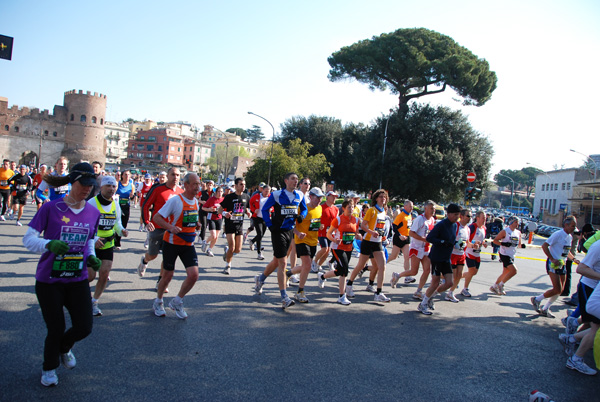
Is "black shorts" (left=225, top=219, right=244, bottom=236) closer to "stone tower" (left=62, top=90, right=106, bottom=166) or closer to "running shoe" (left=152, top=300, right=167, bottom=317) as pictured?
"running shoe" (left=152, top=300, right=167, bottom=317)

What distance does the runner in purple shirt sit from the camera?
3375 mm

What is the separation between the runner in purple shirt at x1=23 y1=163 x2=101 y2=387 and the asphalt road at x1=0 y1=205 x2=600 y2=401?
396 mm

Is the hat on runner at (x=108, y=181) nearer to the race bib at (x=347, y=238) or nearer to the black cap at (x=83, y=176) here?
the black cap at (x=83, y=176)

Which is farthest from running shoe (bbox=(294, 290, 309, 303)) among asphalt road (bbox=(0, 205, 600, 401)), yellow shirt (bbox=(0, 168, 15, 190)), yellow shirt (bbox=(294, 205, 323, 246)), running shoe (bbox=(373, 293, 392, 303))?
yellow shirt (bbox=(0, 168, 15, 190))

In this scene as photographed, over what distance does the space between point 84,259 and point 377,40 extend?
4189 cm

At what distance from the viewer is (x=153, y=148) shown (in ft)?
378

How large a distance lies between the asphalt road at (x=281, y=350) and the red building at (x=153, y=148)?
11204 cm

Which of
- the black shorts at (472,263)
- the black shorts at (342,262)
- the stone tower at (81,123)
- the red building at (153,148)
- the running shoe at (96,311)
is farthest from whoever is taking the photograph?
the red building at (153,148)

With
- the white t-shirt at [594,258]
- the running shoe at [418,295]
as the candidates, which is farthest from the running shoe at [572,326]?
the running shoe at [418,295]

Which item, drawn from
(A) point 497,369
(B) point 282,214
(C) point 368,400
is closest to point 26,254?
(B) point 282,214

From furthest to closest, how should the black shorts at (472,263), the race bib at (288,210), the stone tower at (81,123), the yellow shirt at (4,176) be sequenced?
the stone tower at (81,123)
the yellow shirt at (4,176)
the black shorts at (472,263)
the race bib at (288,210)

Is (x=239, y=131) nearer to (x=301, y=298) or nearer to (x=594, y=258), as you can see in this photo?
(x=301, y=298)

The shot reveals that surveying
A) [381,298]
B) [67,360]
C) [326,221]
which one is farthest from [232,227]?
[67,360]

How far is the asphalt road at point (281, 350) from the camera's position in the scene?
3.66m
